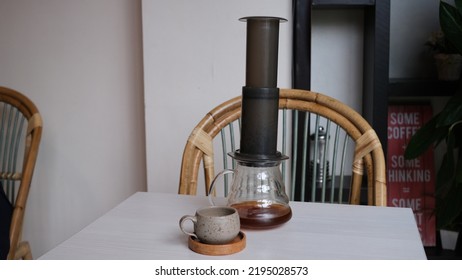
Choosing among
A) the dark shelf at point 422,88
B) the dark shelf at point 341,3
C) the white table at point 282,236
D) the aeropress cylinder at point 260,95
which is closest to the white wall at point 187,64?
the dark shelf at point 341,3

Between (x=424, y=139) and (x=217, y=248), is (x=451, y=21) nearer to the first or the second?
(x=424, y=139)

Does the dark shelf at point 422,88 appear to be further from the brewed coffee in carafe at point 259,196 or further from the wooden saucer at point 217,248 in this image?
the wooden saucer at point 217,248

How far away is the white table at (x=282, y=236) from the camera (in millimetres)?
976

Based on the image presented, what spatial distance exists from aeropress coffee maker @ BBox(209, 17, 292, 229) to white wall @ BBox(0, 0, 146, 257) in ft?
3.70

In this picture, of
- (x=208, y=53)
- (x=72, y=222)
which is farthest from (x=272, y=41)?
(x=72, y=222)

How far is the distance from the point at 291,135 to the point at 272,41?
938 millimetres

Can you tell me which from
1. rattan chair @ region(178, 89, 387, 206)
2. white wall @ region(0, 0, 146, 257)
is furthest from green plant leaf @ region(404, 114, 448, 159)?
white wall @ region(0, 0, 146, 257)

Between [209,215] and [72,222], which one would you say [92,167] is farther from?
[209,215]

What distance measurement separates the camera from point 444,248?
241 centimetres

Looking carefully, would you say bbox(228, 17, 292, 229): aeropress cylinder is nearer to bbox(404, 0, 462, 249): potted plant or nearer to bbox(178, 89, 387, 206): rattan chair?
bbox(178, 89, 387, 206): rattan chair

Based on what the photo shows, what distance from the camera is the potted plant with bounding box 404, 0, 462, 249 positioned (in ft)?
6.03

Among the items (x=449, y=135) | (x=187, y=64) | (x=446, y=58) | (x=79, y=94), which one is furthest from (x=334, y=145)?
(x=79, y=94)

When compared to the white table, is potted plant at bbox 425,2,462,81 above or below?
above

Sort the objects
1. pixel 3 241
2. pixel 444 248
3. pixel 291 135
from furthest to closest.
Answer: pixel 444 248 → pixel 291 135 → pixel 3 241
